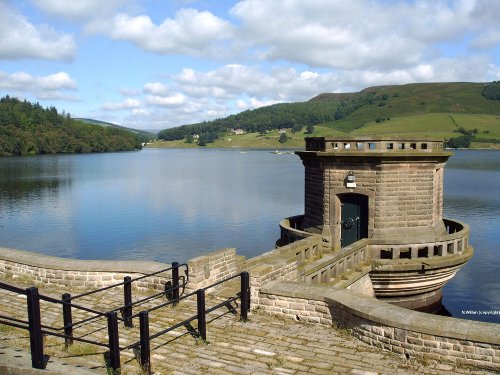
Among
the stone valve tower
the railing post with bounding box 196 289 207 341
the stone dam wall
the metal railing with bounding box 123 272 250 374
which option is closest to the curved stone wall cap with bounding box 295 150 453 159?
the stone valve tower

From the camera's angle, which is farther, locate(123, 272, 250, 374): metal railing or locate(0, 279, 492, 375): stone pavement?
locate(0, 279, 492, 375): stone pavement

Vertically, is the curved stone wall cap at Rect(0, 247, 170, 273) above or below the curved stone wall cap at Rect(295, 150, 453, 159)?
below

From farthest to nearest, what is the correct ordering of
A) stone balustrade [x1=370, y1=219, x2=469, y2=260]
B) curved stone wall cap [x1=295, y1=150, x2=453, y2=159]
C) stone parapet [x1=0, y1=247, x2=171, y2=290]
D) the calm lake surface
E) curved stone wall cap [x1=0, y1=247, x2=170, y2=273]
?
the calm lake surface < stone balustrade [x1=370, y1=219, x2=469, y2=260] < curved stone wall cap [x1=295, y1=150, x2=453, y2=159] < curved stone wall cap [x1=0, y1=247, x2=170, y2=273] < stone parapet [x1=0, y1=247, x2=171, y2=290]

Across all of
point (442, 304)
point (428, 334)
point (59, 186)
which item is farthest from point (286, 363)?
point (59, 186)

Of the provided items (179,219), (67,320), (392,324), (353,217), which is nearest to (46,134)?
(179,219)

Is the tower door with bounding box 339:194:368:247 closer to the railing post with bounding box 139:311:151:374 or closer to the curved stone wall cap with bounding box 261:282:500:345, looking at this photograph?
the curved stone wall cap with bounding box 261:282:500:345

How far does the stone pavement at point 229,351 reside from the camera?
7.43 meters

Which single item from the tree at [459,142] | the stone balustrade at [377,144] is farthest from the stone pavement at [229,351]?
the tree at [459,142]

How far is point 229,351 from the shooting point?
8.20 metres

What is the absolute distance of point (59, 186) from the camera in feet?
209

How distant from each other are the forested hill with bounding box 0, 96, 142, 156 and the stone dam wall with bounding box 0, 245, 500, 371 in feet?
447

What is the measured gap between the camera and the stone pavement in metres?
7.43

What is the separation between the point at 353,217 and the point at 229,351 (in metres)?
10.2

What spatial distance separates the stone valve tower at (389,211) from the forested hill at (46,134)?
443 feet
